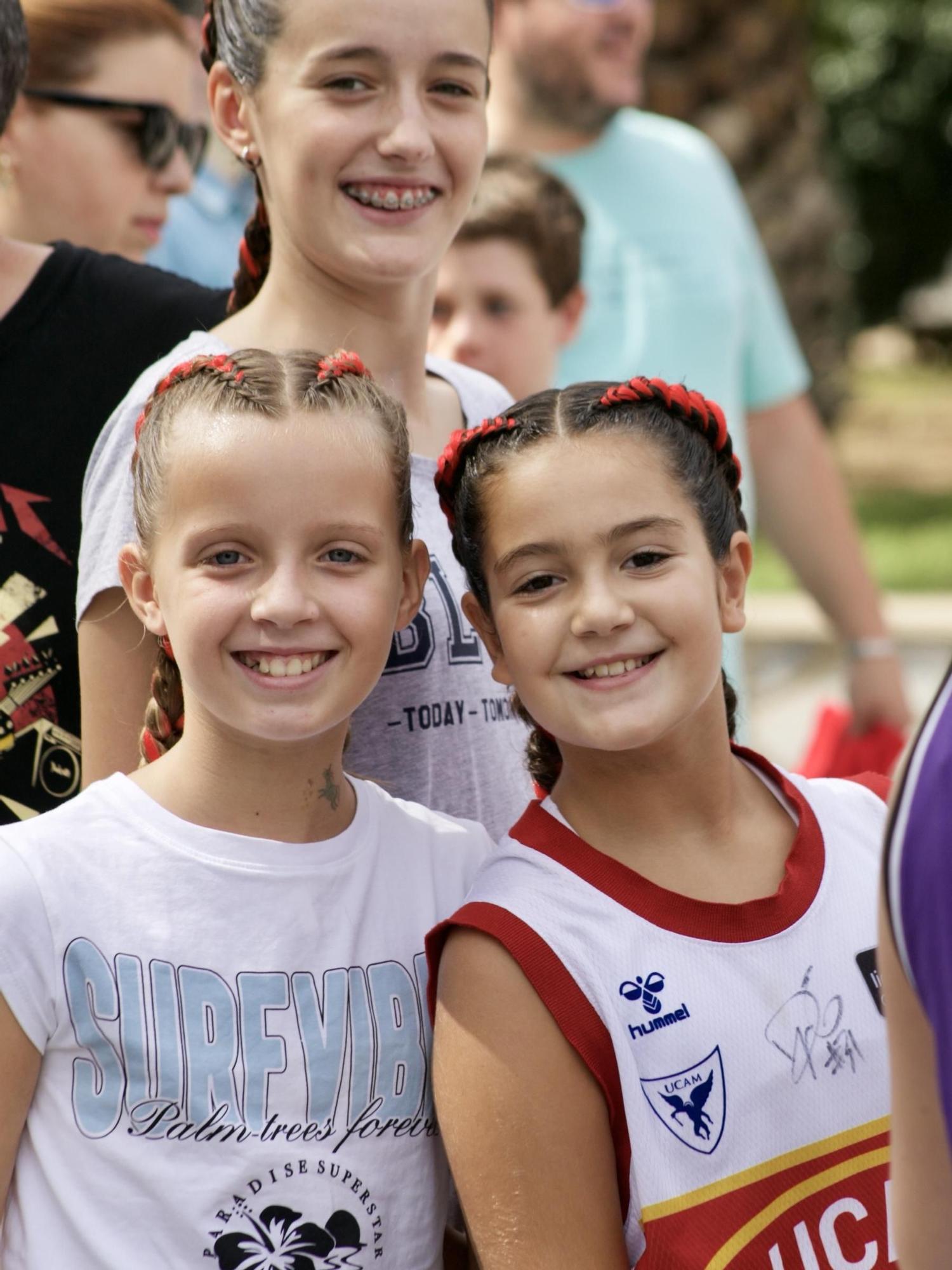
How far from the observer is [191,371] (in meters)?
2.19

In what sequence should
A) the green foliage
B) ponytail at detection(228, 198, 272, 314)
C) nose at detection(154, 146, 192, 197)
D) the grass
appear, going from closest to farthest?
ponytail at detection(228, 198, 272, 314) < nose at detection(154, 146, 192, 197) < the grass < the green foliage

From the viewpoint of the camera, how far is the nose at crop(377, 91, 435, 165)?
7.81 ft

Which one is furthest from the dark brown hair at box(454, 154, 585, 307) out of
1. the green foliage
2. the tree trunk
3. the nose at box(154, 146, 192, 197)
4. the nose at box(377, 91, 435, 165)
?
the green foliage

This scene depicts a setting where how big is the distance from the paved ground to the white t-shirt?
5.85 meters

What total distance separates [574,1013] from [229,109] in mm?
1403

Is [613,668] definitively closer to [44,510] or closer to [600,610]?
[600,610]

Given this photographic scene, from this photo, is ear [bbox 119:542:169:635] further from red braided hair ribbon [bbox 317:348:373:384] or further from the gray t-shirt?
red braided hair ribbon [bbox 317:348:373:384]

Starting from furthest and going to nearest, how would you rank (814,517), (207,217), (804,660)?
(804,660) → (207,217) → (814,517)

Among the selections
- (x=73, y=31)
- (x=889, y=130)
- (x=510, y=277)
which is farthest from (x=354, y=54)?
(x=889, y=130)

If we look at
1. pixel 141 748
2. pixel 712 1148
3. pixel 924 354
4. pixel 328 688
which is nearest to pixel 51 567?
pixel 141 748

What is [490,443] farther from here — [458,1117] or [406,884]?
[458,1117]

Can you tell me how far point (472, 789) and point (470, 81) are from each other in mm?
991

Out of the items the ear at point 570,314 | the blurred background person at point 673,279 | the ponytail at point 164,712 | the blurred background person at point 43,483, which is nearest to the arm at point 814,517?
the blurred background person at point 673,279

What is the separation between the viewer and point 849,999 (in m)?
2.04
